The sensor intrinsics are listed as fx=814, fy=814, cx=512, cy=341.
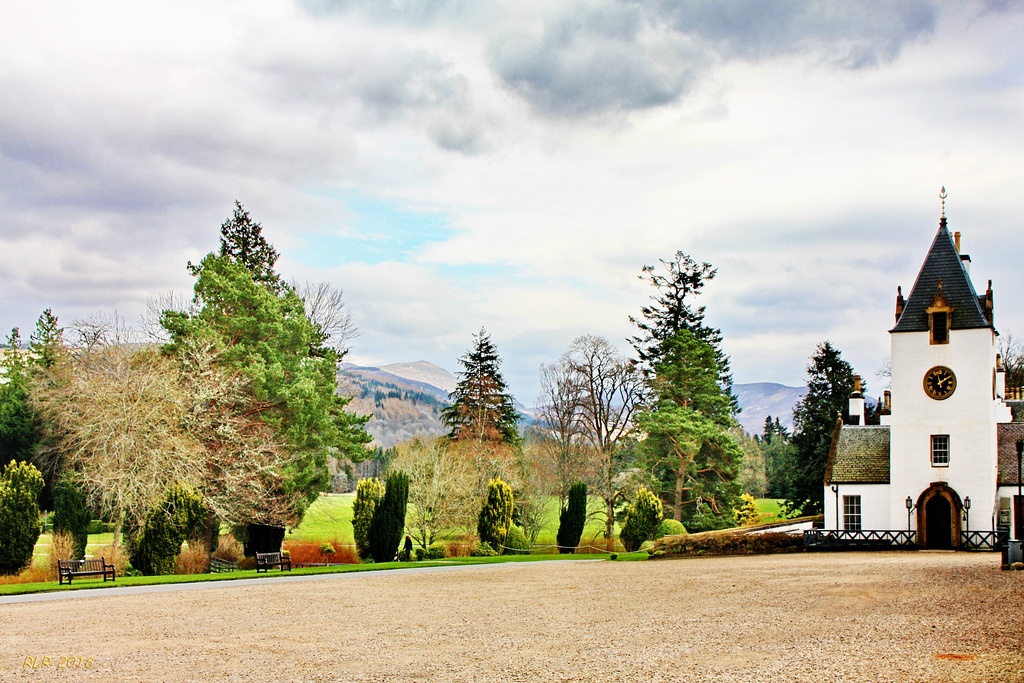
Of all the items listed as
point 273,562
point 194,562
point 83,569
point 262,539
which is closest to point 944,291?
point 273,562

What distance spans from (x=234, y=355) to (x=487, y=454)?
15.1 metres

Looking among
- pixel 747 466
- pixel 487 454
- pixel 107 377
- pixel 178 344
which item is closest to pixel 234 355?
pixel 178 344

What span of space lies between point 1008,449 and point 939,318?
20.2 feet

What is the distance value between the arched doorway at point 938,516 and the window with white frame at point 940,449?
0.89m

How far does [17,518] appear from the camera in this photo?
23922 millimetres

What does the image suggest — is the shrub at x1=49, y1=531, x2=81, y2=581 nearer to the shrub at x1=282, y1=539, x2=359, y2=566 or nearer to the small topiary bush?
the shrub at x1=282, y1=539, x2=359, y2=566

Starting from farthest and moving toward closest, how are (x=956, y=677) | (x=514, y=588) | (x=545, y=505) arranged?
(x=545, y=505), (x=514, y=588), (x=956, y=677)

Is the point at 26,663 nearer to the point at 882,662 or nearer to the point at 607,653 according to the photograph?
the point at 607,653

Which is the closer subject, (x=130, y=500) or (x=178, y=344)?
(x=130, y=500)

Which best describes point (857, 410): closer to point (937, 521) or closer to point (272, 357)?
point (937, 521)

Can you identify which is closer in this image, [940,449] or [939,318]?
[940,449]

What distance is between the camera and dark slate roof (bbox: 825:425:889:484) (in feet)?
104

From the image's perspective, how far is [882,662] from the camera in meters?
8.69

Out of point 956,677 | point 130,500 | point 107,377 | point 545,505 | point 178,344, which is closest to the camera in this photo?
point 956,677
